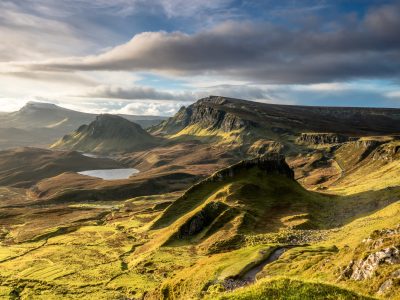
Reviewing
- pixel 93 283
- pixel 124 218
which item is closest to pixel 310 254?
pixel 93 283

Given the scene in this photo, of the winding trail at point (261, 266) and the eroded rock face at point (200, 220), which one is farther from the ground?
the winding trail at point (261, 266)

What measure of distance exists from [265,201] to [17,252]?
298 ft

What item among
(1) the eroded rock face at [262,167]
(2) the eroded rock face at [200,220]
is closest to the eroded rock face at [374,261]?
(2) the eroded rock face at [200,220]

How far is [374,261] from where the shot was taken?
1650 inches

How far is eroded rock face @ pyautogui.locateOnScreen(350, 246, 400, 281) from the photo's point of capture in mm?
40875

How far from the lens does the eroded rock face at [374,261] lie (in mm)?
40875

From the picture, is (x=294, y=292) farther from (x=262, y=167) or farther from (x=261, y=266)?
(x=262, y=167)

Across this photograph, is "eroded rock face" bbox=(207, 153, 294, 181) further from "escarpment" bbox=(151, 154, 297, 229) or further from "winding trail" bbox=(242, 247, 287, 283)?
"winding trail" bbox=(242, 247, 287, 283)

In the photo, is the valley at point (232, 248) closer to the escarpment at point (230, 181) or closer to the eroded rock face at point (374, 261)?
the eroded rock face at point (374, 261)

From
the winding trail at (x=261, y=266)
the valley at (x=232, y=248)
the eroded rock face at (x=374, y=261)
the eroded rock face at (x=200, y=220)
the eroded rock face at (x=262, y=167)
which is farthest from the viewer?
the eroded rock face at (x=262, y=167)

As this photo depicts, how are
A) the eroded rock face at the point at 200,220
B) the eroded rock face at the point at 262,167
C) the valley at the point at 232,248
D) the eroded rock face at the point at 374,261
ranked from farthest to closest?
the eroded rock face at the point at 262,167 < the eroded rock face at the point at 200,220 < the valley at the point at 232,248 < the eroded rock face at the point at 374,261

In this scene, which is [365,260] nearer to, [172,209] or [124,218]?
[172,209]

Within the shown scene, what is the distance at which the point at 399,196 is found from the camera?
129 meters

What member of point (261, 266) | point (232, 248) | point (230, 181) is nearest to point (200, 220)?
point (232, 248)
